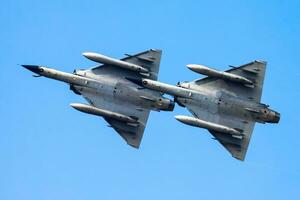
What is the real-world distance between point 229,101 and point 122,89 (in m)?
8.08

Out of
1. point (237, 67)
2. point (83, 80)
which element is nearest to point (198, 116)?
point (237, 67)

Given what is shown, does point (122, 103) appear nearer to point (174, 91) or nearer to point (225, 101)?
point (174, 91)

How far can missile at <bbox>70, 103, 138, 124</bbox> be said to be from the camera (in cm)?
4954

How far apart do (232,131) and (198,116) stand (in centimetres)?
277

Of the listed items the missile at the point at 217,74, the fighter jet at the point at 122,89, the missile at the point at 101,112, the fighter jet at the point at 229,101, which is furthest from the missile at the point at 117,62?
the missile at the point at 217,74

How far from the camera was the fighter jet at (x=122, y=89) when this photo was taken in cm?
5097

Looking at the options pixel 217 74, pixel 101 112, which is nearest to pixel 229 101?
pixel 217 74

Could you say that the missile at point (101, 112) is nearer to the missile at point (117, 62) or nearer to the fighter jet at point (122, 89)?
the fighter jet at point (122, 89)

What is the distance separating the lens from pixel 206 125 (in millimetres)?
49625

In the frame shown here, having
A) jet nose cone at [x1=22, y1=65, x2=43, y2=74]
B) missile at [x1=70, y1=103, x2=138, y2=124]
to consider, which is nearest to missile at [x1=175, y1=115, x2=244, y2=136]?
missile at [x1=70, y1=103, x2=138, y2=124]

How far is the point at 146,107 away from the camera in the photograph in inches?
2016

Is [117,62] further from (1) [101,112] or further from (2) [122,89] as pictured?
(1) [101,112]

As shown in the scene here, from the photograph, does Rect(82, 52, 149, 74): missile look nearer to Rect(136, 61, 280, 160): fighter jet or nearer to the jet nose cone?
Rect(136, 61, 280, 160): fighter jet

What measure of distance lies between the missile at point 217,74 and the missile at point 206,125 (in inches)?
138
